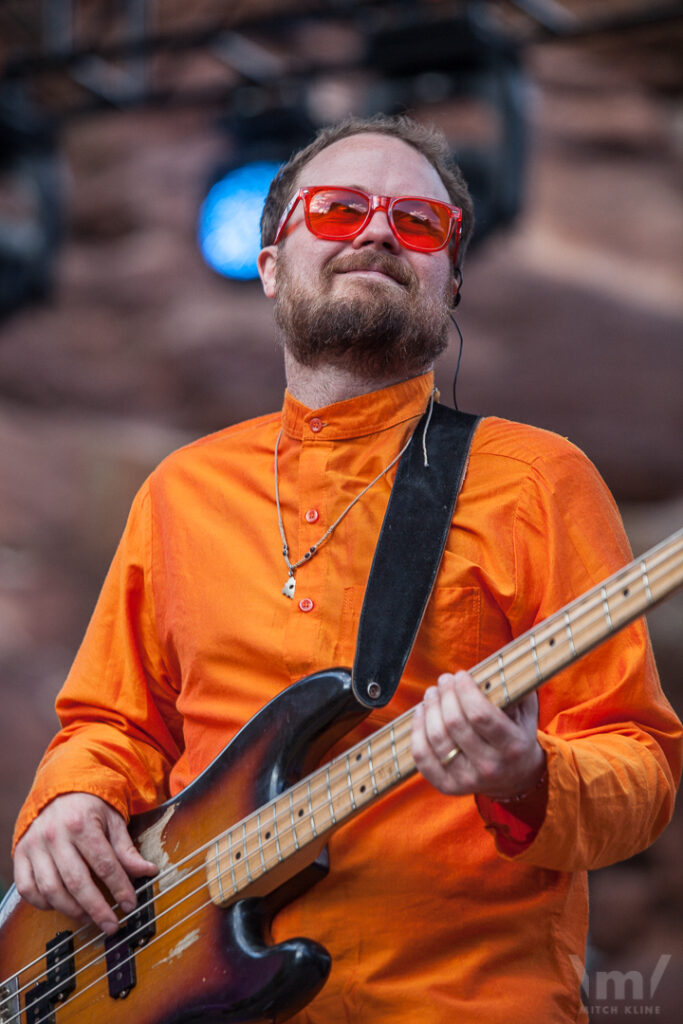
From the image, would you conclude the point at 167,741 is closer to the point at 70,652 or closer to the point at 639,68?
the point at 70,652

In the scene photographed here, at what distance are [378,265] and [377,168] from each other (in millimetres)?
218

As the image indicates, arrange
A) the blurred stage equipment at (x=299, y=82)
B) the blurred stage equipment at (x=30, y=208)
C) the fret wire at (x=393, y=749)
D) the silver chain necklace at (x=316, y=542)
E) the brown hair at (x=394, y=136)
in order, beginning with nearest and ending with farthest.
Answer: the fret wire at (x=393, y=749), the silver chain necklace at (x=316, y=542), the brown hair at (x=394, y=136), the blurred stage equipment at (x=299, y=82), the blurred stage equipment at (x=30, y=208)

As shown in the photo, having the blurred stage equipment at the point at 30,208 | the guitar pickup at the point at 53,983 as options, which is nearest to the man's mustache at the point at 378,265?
the guitar pickup at the point at 53,983

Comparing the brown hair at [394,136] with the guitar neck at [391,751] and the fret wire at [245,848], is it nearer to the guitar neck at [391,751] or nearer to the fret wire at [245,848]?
the guitar neck at [391,751]

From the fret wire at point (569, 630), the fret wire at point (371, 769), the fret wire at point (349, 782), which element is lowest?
the fret wire at point (349, 782)

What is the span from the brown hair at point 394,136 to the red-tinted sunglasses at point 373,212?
179 mm

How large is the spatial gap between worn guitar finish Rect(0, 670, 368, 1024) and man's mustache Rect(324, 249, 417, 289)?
0.72 meters

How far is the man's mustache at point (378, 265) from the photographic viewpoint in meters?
1.81

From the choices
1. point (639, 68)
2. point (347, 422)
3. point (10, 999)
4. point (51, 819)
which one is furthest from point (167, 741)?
point (639, 68)

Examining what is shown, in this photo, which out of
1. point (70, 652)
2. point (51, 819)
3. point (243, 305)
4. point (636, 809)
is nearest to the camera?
point (636, 809)

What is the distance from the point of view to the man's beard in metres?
1.77

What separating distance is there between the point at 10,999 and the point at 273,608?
2.31 feet

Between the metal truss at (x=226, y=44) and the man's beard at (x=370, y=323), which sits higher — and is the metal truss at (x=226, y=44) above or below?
above

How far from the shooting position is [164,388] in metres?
5.80
